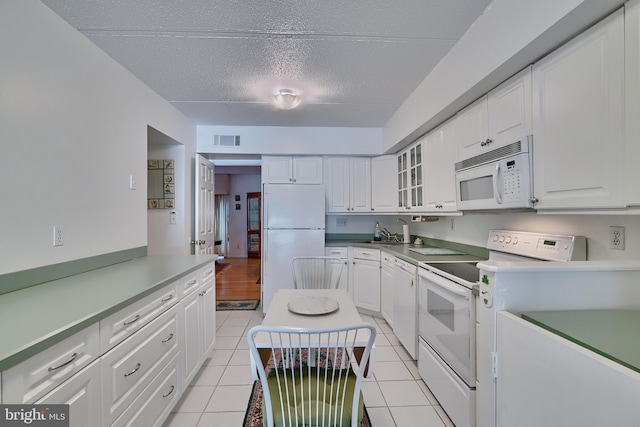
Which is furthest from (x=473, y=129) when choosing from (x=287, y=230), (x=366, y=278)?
(x=287, y=230)

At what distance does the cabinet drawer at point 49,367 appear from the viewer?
0.76m

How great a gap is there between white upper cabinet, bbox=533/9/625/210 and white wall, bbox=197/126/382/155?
2288mm

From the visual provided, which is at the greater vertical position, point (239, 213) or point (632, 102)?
point (632, 102)

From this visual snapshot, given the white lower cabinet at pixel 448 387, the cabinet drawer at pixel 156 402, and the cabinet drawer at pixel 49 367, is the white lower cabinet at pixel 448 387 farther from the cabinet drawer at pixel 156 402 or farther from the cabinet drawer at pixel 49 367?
the cabinet drawer at pixel 49 367

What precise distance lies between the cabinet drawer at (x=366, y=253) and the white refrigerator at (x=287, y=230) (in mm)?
456

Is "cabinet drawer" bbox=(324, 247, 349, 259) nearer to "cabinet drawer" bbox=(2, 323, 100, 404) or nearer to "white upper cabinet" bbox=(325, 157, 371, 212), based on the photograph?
"white upper cabinet" bbox=(325, 157, 371, 212)

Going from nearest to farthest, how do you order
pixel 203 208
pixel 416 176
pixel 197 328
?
pixel 197 328 → pixel 416 176 → pixel 203 208

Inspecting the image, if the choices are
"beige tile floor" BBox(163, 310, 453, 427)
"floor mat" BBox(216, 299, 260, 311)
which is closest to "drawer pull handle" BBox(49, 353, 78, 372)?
"beige tile floor" BBox(163, 310, 453, 427)

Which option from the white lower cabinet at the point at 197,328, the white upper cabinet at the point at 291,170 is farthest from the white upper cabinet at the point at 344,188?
the white lower cabinet at the point at 197,328

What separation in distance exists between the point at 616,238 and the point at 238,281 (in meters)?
5.05

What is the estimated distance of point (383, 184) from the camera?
363cm

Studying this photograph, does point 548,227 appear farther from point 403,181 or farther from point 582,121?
point 403,181

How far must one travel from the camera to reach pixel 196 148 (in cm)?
341

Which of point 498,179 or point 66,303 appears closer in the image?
point 66,303
